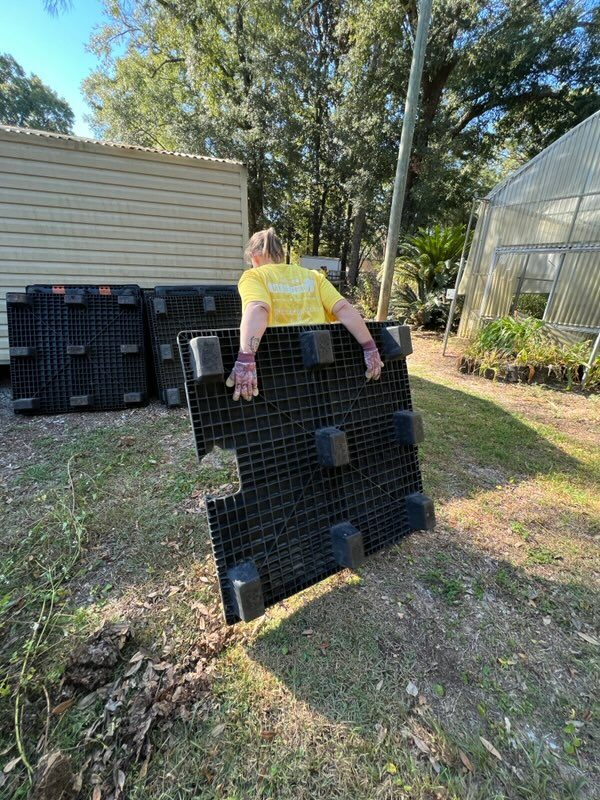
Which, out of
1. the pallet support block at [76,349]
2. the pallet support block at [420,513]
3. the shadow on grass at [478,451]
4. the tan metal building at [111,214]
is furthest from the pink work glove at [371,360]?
the tan metal building at [111,214]

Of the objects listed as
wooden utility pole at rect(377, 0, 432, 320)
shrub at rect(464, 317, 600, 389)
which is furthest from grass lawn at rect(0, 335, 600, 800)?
wooden utility pole at rect(377, 0, 432, 320)

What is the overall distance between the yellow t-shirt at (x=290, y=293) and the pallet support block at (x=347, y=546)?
98cm

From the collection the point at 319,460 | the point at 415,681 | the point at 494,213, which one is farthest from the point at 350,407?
the point at 494,213

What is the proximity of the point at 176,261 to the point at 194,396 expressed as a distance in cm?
399

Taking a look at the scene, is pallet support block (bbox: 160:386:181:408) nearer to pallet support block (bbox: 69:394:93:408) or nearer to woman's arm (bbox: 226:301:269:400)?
pallet support block (bbox: 69:394:93:408)

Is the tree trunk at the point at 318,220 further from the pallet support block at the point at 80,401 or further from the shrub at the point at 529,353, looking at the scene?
the pallet support block at the point at 80,401

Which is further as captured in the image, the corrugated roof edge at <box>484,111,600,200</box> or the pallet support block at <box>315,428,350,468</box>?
the corrugated roof edge at <box>484,111,600,200</box>

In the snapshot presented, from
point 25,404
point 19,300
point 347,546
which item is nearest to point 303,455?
point 347,546

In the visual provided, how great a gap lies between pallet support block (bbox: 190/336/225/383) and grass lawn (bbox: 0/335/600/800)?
1060 millimetres

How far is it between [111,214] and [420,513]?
15.6ft

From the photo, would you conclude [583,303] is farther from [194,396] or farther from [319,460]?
[194,396]

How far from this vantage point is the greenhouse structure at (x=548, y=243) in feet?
17.1

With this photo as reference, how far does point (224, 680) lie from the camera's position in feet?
4.11

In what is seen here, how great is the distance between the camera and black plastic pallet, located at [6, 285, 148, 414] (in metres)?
3.29
